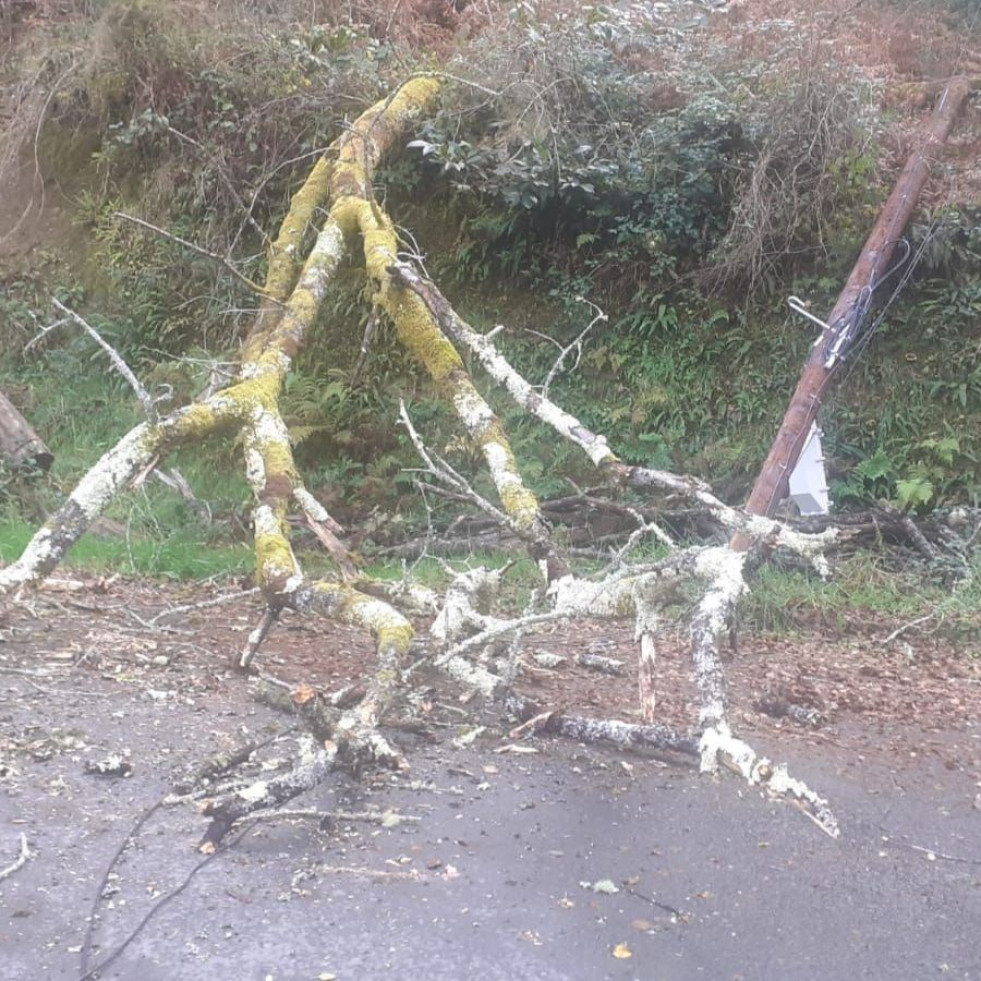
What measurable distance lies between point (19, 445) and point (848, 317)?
19.3 feet

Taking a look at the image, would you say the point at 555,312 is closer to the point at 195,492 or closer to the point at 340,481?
the point at 340,481

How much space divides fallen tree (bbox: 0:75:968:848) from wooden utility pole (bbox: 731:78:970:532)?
1582 mm

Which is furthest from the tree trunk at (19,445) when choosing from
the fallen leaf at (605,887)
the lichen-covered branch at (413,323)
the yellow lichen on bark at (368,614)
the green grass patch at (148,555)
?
the fallen leaf at (605,887)

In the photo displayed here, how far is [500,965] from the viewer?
111 inches

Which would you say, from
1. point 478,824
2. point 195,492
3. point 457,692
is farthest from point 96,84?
point 478,824

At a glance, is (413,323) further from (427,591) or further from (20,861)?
(20,861)

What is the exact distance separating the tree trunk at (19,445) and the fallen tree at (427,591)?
2544 mm

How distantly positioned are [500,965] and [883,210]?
6437 millimetres

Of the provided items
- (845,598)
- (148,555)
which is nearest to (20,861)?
(148,555)

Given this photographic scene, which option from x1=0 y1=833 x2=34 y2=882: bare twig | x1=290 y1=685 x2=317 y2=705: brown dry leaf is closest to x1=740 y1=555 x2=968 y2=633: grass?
x1=290 y1=685 x2=317 y2=705: brown dry leaf

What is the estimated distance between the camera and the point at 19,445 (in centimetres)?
794

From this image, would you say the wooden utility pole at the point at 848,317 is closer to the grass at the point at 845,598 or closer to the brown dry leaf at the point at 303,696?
the grass at the point at 845,598

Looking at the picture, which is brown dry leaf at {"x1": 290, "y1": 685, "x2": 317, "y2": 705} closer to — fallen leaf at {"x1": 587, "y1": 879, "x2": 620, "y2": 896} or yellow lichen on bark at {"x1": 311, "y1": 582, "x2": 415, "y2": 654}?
yellow lichen on bark at {"x1": 311, "y1": 582, "x2": 415, "y2": 654}

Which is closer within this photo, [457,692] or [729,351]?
[457,692]
